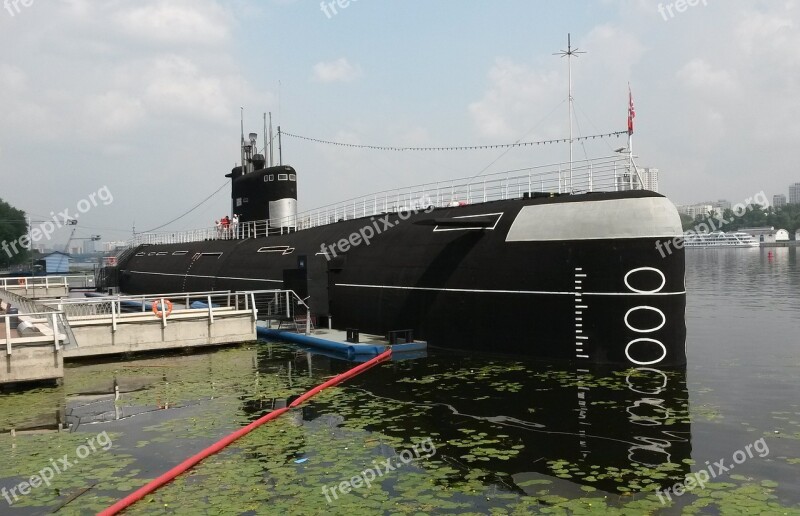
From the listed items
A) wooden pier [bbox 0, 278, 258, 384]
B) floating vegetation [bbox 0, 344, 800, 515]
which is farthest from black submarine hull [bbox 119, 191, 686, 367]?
wooden pier [bbox 0, 278, 258, 384]

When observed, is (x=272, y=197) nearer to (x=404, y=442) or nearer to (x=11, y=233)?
(x=404, y=442)

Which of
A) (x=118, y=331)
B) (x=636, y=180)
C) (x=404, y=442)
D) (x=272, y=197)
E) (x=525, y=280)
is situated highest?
(x=272, y=197)

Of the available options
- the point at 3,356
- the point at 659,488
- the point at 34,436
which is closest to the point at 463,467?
the point at 659,488

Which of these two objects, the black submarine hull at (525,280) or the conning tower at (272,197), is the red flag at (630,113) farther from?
the conning tower at (272,197)

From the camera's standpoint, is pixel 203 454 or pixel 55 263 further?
pixel 55 263

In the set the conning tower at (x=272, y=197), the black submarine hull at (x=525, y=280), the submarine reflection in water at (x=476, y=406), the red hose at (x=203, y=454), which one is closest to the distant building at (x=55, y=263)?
the conning tower at (x=272, y=197)

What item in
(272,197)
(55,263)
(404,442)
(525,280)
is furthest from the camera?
(55,263)

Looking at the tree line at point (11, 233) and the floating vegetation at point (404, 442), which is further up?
the tree line at point (11, 233)

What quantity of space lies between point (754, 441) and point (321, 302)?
1687 cm

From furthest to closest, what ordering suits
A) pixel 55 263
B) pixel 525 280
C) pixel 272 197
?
pixel 55 263 → pixel 272 197 → pixel 525 280

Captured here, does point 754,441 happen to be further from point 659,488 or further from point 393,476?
point 393,476

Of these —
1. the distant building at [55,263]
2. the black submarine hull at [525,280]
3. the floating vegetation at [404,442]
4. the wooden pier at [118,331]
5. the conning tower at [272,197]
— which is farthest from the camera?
the distant building at [55,263]

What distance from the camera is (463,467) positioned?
1020cm

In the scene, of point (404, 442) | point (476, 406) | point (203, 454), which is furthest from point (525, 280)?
point (203, 454)
